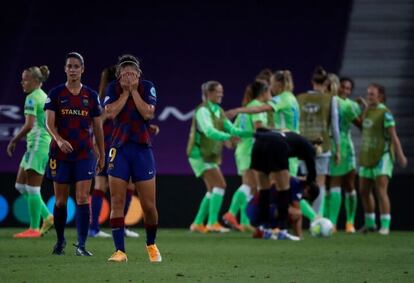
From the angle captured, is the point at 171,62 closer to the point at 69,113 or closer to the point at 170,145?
the point at 170,145

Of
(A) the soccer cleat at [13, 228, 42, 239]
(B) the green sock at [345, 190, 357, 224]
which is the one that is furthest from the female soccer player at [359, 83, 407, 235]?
(A) the soccer cleat at [13, 228, 42, 239]

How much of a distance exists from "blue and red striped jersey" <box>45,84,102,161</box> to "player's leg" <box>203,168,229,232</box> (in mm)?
5866

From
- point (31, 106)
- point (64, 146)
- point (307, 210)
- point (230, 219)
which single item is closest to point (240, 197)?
point (230, 219)

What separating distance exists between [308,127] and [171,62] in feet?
12.8

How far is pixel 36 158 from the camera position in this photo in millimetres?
13883

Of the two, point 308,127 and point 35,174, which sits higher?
point 308,127

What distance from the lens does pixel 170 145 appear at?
61.2 feet

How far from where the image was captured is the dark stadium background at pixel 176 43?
18.8 meters

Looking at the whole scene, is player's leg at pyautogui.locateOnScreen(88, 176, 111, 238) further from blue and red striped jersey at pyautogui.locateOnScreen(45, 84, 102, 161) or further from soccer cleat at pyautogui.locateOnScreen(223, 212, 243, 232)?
blue and red striped jersey at pyautogui.locateOnScreen(45, 84, 102, 161)

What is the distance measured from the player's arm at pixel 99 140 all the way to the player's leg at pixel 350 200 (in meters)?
7.05

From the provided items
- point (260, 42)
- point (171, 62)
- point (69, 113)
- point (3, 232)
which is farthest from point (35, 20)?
point (69, 113)

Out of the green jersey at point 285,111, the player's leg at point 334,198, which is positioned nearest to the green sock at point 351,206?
the player's leg at point 334,198

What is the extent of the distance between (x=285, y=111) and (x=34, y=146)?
10.1ft

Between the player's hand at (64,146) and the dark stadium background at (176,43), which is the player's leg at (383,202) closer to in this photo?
the dark stadium background at (176,43)
